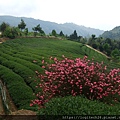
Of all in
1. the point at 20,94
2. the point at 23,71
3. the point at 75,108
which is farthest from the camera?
the point at 23,71

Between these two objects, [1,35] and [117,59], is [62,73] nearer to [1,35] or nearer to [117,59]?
[1,35]

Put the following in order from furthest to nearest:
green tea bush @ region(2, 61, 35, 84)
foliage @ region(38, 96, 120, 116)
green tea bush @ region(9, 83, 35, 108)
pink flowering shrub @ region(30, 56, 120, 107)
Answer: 1. green tea bush @ region(2, 61, 35, 84)
2. green tea bush @ region(9, 83, 35, 108)
3. pink flowering shrub @ region(30, 56, 120, 107)
4. foliage @ region(38, 96, 120, 116)

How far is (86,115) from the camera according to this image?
21.5ft

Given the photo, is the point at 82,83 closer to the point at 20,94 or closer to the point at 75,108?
the point at 75,108

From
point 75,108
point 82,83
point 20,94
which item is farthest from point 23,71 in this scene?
point 75,108

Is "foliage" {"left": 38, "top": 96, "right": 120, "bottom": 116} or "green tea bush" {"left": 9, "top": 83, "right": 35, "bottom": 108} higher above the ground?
"foliage" {"left": 38, "top": 96, "right": 120, "bottom": 116}

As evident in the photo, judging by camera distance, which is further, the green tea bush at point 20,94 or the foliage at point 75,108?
the green tea bush at point 20,94

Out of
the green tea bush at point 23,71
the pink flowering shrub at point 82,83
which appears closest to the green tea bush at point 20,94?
the green tea bush at point 23,71

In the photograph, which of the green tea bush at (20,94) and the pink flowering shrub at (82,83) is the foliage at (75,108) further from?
the green tea bush at (20,94)

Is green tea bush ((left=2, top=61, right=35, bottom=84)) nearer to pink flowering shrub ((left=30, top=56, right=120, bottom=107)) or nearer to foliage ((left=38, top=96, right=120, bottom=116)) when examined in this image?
pink flowering shrub ((left=30, top=56, right=120, bottom=107))

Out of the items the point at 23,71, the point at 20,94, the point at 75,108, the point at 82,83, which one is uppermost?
the point at 82,83

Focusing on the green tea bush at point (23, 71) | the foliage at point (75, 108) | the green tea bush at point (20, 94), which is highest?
the foliage at point (75, 108)

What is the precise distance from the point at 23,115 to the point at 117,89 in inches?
184

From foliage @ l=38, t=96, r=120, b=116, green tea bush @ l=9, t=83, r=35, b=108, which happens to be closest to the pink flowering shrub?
foliage @ l=38, t=96, r=120, b=116
